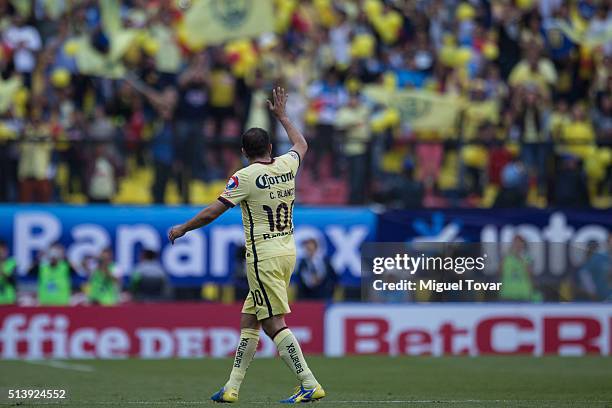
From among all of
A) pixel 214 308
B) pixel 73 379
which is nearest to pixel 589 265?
pixel 214 308

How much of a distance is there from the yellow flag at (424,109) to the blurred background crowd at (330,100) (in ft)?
0.08

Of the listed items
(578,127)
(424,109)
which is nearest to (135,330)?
(424,109)

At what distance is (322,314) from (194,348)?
6.64 feet

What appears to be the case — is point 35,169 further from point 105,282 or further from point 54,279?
point 105,282

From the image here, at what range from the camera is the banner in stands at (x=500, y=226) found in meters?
19.4

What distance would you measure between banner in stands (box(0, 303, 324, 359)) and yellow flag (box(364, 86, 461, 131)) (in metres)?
3.93

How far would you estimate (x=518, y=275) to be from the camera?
18.1 metres

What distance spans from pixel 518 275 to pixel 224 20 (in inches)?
255

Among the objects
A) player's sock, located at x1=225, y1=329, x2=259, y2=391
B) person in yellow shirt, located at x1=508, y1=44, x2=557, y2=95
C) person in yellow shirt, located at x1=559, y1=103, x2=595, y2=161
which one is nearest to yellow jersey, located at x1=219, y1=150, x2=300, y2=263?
player's sock, located at x1=225, y1=329, x2=259, y2=391

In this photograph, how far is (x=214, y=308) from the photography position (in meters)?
19.2

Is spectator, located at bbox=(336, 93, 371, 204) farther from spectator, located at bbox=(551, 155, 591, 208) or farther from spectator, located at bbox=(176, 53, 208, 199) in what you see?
spectator, located at bbox=(551, 155, 591, 208)

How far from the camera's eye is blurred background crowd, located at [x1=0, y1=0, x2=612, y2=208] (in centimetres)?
1891

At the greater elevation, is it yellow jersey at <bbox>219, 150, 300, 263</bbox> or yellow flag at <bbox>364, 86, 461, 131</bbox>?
yellow flag at <bbox>364, 86, 461, 131</bbox>

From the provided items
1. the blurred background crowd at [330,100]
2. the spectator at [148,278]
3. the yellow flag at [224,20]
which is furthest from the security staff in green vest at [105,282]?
the yellow flag at [224,20]
